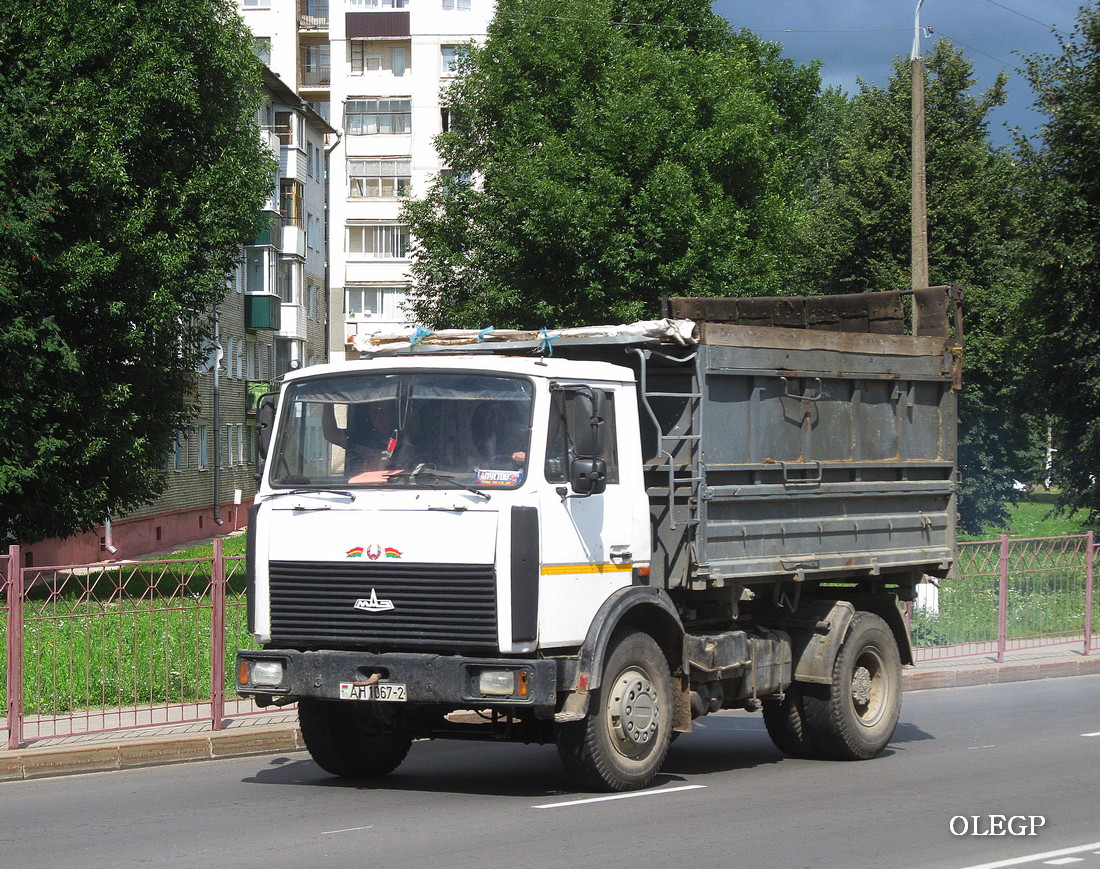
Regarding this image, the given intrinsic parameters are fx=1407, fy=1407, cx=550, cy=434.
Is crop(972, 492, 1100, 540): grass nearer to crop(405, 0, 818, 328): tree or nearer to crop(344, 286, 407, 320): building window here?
crop(405, 0, 818, 328): tree

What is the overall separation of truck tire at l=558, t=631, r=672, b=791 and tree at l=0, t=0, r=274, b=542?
14331 millimetres

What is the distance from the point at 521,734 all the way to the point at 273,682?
1.54 m

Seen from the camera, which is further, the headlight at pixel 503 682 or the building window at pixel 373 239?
the building window at pixel 373 239

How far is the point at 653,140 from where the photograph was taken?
28641 millimetres

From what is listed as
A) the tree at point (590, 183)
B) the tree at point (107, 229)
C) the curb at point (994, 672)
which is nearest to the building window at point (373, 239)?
the tree at point (590, 183)

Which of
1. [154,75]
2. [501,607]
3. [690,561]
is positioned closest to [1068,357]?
[154,75]

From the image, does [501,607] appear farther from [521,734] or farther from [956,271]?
[956,271]

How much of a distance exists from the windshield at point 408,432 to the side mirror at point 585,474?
12.2 inches

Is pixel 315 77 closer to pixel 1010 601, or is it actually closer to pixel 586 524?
pixel 1010 601

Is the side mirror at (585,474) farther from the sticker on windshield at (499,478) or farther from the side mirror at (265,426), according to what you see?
the side mirror at (265,426)

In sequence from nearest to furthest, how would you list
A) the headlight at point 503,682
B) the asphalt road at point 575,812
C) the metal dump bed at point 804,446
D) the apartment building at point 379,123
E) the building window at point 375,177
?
the asphalt road at point 575,812 < the headlight at point 503,682 < the metal dump bed at point 804,446 < the apartment building at point 379,123 < the building window at point 375,177

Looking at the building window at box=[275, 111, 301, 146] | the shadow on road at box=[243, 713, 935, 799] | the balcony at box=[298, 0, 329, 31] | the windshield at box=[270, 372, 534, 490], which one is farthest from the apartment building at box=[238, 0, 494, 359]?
the windshield at box=[270, 372, 534, 490]

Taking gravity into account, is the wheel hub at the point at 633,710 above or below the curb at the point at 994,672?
above

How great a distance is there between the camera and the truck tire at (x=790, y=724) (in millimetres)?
10398
